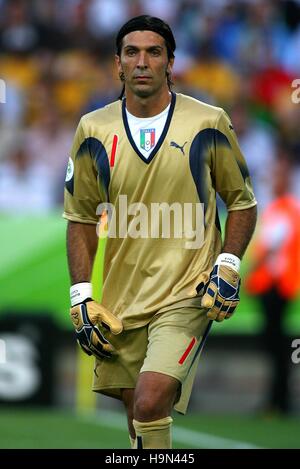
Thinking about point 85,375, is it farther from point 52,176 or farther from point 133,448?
point 133,448

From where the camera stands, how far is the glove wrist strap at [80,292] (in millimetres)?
5898

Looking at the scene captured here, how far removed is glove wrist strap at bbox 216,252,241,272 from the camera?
572 cm

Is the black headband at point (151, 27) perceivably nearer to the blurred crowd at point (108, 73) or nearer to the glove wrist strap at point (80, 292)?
the glove wrist strap at point (80, 292)

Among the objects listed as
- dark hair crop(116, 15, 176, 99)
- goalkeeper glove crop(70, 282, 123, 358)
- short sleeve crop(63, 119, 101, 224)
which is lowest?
goalkeeper glove crop(70, 282, 123, 358)

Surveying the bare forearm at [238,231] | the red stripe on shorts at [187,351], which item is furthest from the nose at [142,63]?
the red stripe on shorts at [187,351]

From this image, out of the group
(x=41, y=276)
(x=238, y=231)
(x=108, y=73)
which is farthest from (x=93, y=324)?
(x=108, y=73)

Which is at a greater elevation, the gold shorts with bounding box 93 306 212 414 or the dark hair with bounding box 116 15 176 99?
the dark hair with bounding box 116 15 176 99

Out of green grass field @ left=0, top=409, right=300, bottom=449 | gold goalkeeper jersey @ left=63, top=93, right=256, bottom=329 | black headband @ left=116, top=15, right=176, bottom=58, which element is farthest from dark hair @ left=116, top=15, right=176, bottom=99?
green grass field @ left=0, top=409, right=300, bottom=449

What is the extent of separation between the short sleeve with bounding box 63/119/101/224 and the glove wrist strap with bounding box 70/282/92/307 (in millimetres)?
330

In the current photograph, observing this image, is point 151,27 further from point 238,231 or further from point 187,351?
point 187,351

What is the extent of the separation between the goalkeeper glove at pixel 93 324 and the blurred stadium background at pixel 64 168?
3496mm

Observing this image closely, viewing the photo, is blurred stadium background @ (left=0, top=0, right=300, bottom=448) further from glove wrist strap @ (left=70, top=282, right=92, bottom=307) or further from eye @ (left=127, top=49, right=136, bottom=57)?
eye @ (left=127, top=49, right=136, bottom=57)

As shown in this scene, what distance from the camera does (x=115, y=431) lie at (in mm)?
10273
